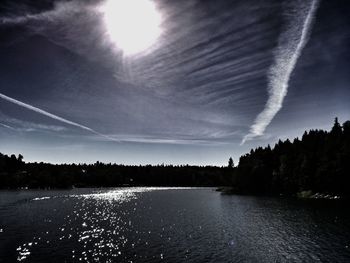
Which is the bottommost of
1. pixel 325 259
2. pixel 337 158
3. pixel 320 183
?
pixel 325 259

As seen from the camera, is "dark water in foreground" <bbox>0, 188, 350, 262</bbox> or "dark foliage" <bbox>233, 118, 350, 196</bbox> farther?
"dark foliage" <bbox>233, 118, 350, 196</bbox>

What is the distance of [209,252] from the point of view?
168ft

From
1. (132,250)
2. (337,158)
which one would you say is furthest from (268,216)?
(337,158)

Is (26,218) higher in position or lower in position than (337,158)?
lower

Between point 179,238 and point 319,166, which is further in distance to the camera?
point 319,166

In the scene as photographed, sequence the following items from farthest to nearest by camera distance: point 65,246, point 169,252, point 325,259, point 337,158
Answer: point 337,158
point 65,246
point 169,252
point 325,259

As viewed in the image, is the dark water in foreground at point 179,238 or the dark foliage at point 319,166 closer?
the dark water in foreground at point 179,238

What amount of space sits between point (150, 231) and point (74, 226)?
22220 millimetres

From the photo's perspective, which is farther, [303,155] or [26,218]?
[303,155]

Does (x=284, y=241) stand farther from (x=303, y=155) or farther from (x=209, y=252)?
Answer: (x=303, y=155)

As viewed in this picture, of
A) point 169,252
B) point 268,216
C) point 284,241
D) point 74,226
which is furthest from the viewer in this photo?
point 268,216

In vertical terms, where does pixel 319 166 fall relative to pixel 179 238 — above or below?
above

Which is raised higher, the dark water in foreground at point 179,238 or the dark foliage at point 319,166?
the dark foliage at point 319,166

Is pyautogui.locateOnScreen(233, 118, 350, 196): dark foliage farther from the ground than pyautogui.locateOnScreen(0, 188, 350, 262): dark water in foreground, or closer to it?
farther from the ground
